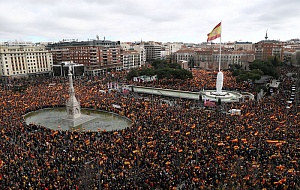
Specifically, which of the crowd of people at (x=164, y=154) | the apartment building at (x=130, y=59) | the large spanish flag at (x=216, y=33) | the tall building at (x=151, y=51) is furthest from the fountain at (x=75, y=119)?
the tall building at (x=151, y=51)

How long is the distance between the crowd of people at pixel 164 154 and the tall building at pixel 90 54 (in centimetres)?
5324

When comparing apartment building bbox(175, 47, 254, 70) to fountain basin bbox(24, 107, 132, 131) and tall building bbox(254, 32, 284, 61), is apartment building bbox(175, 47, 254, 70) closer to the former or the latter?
tall building bbox(254, 32, 284, 61)

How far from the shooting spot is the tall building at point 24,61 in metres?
71.1

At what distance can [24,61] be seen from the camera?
7594 cm

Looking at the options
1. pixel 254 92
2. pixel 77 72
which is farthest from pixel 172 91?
pixel 77 72

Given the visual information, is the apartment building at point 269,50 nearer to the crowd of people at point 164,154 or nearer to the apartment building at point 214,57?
the apartment building at point 214,57

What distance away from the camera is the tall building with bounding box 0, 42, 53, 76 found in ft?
233

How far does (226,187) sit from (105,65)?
76.8m

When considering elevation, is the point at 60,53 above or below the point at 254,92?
above

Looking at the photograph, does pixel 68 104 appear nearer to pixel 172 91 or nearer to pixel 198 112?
pixel 198 112

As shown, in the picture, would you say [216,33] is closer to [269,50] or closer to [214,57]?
[214,57]

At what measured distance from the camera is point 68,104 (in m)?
31.8

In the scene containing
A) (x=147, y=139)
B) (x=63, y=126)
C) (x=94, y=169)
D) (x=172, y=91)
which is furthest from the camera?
(x=172, y=91)

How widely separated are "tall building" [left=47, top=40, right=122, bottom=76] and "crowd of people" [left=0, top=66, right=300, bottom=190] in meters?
53.2
